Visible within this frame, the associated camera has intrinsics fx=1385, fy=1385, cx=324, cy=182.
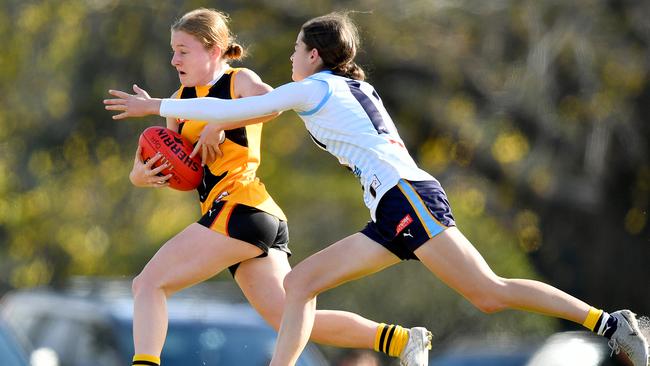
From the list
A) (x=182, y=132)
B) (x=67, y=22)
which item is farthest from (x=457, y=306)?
(x=182, y=132)

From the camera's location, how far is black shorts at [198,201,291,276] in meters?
6.96

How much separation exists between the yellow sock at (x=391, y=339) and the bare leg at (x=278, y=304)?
50 millimetres

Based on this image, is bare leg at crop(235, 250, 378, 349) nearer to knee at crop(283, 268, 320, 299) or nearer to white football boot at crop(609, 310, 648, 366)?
knee at crop(283, 268, 320, 299)

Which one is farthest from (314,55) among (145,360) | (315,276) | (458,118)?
(458,118)

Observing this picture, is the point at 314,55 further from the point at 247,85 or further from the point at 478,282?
the point at 478,282

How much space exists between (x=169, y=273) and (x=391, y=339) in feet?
4.15

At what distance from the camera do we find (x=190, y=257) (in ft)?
22.7

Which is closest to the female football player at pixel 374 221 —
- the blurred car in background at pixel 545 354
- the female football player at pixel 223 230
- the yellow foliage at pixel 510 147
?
the female football player at pixel 223 230

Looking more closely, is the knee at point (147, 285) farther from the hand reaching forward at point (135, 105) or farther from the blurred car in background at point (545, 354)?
the blurred car in background at point (545, 354)

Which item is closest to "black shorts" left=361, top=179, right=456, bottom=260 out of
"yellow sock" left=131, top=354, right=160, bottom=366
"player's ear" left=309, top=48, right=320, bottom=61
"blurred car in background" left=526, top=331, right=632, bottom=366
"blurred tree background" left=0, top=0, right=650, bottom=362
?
"player's ear" left=309, top=48, right=320, bottom=61

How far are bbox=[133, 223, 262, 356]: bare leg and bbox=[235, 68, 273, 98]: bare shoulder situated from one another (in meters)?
0.74

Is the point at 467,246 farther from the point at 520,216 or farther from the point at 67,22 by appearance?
the point at 67,22

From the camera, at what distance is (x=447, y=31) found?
619 inches

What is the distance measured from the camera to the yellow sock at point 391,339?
289 inches
